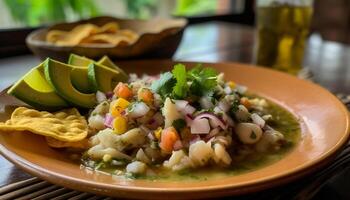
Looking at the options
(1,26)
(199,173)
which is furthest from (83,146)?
(1,26)

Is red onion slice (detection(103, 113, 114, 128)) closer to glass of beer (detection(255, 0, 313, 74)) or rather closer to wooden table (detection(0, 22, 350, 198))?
wooden table (detection(0, 22, 350, 198))

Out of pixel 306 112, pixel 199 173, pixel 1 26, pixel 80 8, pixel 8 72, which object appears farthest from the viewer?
pixel 80 8

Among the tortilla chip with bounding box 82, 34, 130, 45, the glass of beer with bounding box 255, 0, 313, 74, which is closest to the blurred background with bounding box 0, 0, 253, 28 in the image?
the tortilla chip with bounding box 82, 34, 130, 45

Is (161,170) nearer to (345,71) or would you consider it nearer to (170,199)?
(170,199)

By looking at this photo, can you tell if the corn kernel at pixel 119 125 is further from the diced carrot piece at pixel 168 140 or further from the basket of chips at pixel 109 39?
the basket of chips at pixel 109 39

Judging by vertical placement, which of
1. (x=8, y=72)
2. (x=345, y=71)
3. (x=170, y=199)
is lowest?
(x=345, y=71)

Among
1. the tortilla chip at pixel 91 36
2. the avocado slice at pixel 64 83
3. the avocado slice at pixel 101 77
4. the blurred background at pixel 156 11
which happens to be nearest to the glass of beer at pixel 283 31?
the tortilla chip at pixel 91 36
